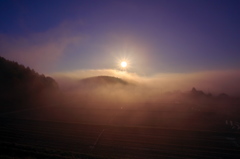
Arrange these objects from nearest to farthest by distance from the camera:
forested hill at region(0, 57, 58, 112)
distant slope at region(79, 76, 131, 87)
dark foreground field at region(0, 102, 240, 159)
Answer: dark foreground field at region(0, 102, 240, 159) → forested hill at region(0, 57, 58, 112) → distant slope at region(79, 76, 131, 87)

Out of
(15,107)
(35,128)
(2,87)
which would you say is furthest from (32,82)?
(35,128)

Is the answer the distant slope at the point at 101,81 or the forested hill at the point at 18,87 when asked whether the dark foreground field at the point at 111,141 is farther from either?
the distant slope at the point at 101,81

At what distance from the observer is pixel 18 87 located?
192 ft

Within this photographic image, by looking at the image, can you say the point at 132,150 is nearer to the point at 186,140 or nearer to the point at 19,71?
the point at 186,140

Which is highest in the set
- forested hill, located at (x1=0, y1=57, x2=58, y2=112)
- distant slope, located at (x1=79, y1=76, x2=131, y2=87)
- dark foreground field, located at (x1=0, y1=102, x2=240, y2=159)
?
distant slope, located at (x1=79, y1=76, x2=131, y2=87)

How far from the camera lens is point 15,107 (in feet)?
152

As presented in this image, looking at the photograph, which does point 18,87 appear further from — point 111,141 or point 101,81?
point 101,81

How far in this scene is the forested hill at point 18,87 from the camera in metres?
49.4

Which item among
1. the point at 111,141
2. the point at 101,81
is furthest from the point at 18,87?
the point at 101,81

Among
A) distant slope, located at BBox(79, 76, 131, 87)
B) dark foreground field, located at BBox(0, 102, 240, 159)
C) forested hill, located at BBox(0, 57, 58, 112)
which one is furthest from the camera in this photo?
distant slope, located at BBox(79, 76, 131, 87)

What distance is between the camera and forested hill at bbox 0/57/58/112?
162 ft

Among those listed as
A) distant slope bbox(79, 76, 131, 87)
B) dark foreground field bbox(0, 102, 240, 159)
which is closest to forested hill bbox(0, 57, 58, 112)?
dark foreground field bbox(0, 102, 240, 159)

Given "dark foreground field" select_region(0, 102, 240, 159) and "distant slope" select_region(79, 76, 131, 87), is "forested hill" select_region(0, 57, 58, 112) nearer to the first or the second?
"dark foreground field" select_region(0, 102, 240, 159)

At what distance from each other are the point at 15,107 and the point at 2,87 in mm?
11478
